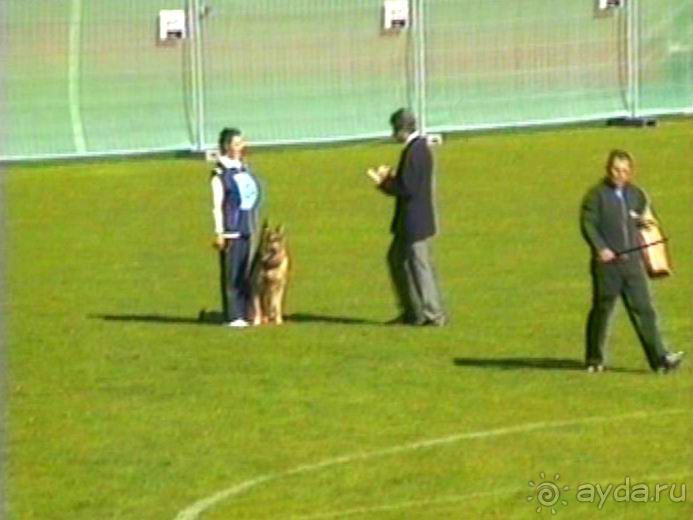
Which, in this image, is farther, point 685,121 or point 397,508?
point 685,121

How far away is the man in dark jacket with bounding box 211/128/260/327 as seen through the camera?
21.9 meters

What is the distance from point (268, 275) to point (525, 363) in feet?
10.1

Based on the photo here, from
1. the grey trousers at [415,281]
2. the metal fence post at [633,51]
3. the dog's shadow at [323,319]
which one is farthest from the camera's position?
the metal fence post at [633,51]

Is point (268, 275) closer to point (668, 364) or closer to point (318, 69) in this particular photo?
point (668, 364)

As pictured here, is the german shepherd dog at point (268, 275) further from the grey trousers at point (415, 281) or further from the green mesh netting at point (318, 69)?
the green mesh netting at point (318, 69)

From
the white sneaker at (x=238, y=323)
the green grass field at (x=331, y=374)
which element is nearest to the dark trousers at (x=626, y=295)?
the green grass field at (x=331, y=374)

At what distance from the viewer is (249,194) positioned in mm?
21984

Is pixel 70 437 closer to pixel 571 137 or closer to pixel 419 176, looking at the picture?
pixel 419 176

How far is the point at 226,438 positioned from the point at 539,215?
14124mm

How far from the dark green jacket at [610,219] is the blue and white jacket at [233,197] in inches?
165

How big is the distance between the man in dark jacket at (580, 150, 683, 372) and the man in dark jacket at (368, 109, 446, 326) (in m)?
3.32

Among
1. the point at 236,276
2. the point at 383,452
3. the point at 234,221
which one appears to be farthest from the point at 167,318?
the point at 383,452

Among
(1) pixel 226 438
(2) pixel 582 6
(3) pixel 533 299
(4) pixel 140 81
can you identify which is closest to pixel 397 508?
(1) pixel 226 438

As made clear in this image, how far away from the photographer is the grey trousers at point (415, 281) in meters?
21.9
